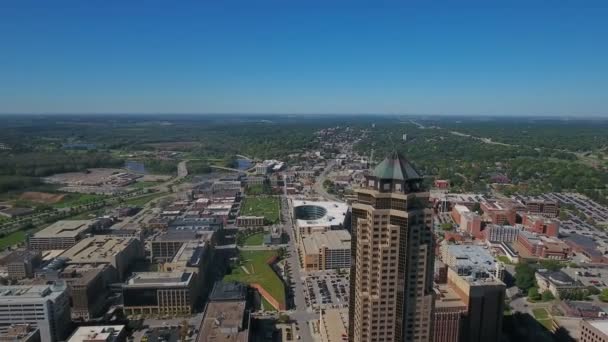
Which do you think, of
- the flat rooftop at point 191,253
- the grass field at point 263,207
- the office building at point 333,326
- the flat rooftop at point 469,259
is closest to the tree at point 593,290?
the flat rooftop at point 469,259

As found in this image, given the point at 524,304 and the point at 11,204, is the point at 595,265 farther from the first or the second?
the point at 11,204

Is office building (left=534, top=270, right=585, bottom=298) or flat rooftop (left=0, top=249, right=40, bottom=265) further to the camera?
flat rooftop (left=0, top=249, right=40, bottom=265)

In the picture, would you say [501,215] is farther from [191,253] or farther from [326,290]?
[191,253]

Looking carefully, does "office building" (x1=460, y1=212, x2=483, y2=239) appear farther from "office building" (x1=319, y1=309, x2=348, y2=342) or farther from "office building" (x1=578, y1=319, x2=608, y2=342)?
"office building" (x1=319, y1=309, x2=348, y2=342)

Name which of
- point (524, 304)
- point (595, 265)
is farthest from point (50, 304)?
point (595, 265)

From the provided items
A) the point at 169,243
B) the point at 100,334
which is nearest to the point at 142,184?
the point at 169,243

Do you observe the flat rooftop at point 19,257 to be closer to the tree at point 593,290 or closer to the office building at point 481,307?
the office building at point 481,307

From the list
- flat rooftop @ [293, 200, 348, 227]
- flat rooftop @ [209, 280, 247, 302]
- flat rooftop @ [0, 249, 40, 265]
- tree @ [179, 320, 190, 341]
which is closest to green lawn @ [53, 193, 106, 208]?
flat rooftop @ [0, 249, 40, 265]
